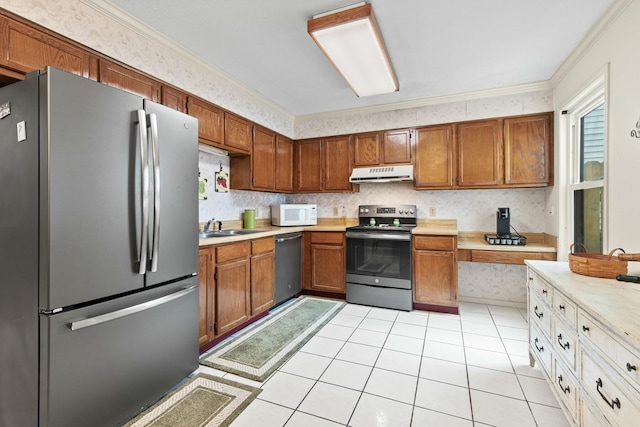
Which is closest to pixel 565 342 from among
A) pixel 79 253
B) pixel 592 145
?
pixel 592 145

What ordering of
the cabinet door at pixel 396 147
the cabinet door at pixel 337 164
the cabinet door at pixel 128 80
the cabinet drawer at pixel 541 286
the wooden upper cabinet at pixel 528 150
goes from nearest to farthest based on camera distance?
1. the cabinet drawer at pixel 541 286
2. the cabinet door at pixel 128 80
3. the wooden upper cabinet at pixel 528 150
4. the cabinet door at pixel 396 147
5. the cabinet door at pixel 337 164

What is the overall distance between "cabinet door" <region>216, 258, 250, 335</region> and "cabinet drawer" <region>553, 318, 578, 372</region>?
236cm

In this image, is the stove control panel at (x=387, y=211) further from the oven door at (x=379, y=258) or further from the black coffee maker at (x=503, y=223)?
the black coffee maker at (x=503, y=223)

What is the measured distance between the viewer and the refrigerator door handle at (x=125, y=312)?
141cm

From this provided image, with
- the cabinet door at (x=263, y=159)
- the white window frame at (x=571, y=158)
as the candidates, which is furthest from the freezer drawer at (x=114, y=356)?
the white window frame at (x=571, y=158)

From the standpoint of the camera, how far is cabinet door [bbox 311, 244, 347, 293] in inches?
150

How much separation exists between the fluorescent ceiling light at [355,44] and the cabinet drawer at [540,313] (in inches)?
85.3

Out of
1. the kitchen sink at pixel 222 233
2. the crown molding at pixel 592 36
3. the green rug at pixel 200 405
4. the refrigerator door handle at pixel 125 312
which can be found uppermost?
the crown molding at pixel 592 36

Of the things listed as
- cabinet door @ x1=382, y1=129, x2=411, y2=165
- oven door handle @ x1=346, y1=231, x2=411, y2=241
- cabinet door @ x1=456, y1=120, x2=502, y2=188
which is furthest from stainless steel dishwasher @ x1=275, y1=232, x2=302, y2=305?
cabinet door @ x1=456, y1=120, x2=502, y2=188

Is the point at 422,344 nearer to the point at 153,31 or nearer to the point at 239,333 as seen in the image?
the point at 239,333

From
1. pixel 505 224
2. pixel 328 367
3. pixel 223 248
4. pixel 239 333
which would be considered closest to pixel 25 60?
pixel 223 248

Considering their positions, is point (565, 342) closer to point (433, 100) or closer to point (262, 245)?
point (262, 245)

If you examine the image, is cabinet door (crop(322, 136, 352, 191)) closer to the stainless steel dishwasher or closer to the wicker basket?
the stainless steel dishwasher

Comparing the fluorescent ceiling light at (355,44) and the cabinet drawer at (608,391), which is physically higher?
the fluorescent ceiling light at (355,44)
